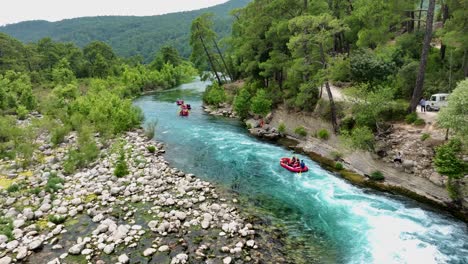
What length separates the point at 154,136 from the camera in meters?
34.4

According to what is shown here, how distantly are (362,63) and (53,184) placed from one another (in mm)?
27941

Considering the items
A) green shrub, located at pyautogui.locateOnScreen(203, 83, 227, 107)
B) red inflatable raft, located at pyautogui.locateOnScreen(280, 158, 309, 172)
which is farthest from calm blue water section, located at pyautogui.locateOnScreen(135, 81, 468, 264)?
green shrub, located at pyautogui.locateOnScreen(203, 83, 227, 107)

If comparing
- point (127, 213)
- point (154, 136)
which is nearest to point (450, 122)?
point (127, 213)

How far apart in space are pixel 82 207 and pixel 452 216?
2200 cm

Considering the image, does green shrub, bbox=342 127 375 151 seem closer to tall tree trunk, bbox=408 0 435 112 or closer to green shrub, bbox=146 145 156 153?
tall tree trunk, bbox=408 0 435 112

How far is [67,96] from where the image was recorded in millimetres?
49062

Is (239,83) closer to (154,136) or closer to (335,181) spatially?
(154,136)

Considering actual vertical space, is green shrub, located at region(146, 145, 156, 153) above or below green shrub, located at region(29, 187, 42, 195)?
below

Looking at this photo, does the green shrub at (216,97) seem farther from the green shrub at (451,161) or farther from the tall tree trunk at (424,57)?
the green shrub at (451,161)

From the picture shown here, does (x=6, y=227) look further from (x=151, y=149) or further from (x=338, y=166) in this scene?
(x=338, y=166)

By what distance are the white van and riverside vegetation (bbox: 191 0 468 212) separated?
4.94 ft

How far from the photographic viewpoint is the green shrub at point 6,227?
15.5 m

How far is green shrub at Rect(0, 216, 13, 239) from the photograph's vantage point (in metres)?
15.5

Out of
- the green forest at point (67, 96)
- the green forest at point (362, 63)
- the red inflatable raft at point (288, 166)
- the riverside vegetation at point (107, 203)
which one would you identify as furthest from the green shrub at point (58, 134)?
the red inflatable raft at point (288, 166)
